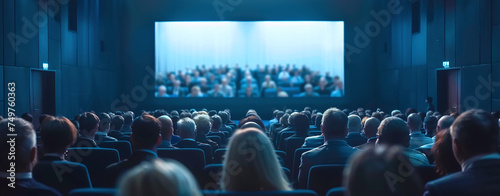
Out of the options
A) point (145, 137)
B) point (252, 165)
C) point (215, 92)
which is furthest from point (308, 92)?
point (252, 165)

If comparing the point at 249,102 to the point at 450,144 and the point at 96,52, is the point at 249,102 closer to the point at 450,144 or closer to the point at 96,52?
the point at 96,52

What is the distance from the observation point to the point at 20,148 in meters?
2.37

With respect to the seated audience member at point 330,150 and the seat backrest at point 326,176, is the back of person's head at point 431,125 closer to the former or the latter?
the seated audience member at point 330,150

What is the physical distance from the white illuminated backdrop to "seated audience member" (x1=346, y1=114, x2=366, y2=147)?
1300 centimetres

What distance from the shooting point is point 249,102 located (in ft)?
61.3

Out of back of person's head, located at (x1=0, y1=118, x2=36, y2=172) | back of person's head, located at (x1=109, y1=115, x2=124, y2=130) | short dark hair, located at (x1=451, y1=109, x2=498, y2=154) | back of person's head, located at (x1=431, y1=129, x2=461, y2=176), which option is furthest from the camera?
back of person's head, located at (x1=109, y1=115, x2=124, y2=130)

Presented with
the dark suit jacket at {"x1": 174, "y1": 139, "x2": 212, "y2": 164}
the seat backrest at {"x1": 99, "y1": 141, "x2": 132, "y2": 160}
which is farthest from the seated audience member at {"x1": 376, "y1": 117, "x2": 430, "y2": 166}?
the seat backrest at {"x1": 99, "y1": 141, "x2": 132, "y2": 160}

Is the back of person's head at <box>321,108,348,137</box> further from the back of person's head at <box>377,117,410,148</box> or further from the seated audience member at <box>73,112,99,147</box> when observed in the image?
the seated audience member at <box>73,112,99,147</box>

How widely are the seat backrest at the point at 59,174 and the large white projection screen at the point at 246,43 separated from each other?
16.0 m

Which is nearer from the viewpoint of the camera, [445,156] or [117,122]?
[445,156]

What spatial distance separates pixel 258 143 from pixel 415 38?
14.2 meters

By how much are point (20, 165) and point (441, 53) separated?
12.9m

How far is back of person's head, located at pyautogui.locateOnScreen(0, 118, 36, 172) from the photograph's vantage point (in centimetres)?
236

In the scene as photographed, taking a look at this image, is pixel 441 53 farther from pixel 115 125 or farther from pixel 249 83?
pixel 115 125
